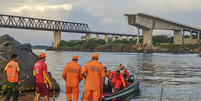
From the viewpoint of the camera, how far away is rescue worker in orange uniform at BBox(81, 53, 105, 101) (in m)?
8.38

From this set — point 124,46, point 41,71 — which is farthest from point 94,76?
point 124,46

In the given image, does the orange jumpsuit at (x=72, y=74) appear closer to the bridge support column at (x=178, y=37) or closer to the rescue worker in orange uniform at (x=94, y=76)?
the rescue worker in orange uniform at (x=94, y=76)

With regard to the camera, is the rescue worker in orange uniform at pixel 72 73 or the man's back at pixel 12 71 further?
the rescue worker in orange uniform at pixel 72 73

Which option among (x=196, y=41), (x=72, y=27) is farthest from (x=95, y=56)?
(x=72, y=27)

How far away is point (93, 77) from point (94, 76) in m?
0.04

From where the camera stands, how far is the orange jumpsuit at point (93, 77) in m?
8.38

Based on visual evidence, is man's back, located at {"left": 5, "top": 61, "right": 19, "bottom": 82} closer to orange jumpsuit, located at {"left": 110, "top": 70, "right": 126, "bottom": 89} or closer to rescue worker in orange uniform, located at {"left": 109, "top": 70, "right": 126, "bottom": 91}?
rescue worker in orange uniform, located at {"left": 109, "top": 70, "right": 126, "bottom": 91}

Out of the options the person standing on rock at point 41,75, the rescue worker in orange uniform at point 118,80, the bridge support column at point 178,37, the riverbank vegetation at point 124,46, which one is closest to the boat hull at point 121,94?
the rescue worker in orange uniform at point 118,80

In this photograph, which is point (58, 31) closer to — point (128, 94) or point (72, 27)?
point (72, 27)

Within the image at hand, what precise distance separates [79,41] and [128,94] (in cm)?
15670

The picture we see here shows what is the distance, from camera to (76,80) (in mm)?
9211

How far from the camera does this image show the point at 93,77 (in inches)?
331

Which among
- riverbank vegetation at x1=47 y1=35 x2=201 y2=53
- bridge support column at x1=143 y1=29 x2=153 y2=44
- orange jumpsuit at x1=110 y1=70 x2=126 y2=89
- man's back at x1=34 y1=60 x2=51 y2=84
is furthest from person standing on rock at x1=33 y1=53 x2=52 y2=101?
riverbank vegetation at x1=47 y1=35 x2=201 y2=53

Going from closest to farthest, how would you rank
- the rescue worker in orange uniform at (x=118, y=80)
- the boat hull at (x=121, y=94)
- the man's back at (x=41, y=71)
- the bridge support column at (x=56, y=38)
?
the man's back at (x=41, y=71) → the boat hull at (x=121, y=94) → the rescue worker in orange uniform at (x=118, y=80) → the bridge support column at (x=56, y=38)
